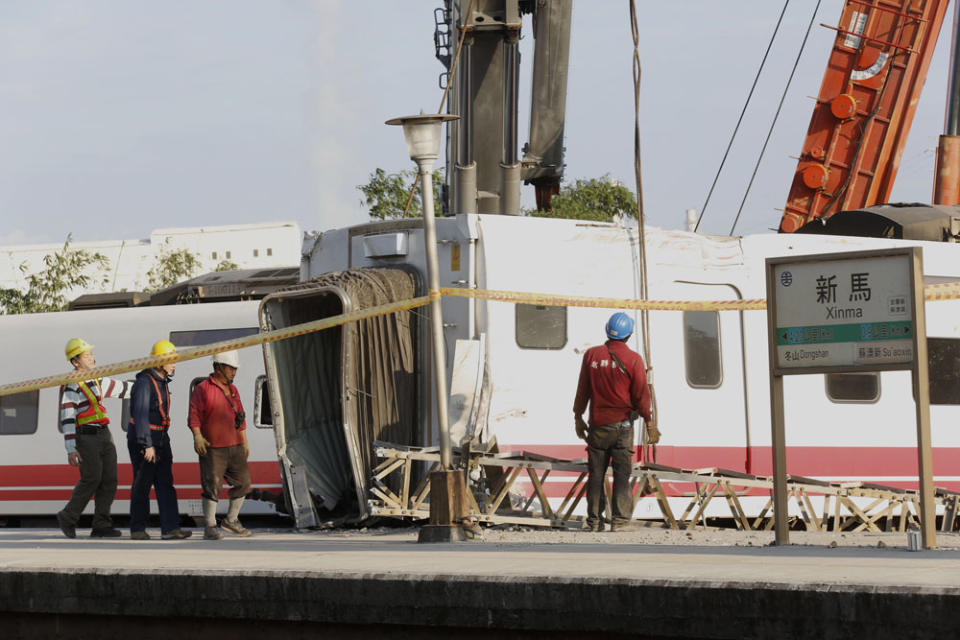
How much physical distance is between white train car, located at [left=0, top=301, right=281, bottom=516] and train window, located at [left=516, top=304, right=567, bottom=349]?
5460mm

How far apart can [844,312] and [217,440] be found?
625 centimetres

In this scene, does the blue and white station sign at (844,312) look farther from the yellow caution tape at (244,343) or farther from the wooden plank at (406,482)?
the wooden plank at (406,482)

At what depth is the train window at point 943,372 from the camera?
15.6 meters

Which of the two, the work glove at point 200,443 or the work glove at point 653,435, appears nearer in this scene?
the work glove at point 200,443

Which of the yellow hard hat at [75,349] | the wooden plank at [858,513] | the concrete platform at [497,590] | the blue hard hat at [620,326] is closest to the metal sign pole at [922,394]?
the concrete platform at [497,590]

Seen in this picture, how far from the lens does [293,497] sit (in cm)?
1398

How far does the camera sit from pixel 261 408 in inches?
730

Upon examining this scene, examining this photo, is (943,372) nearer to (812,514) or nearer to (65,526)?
(812,514)

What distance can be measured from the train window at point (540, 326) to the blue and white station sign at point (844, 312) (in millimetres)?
4326

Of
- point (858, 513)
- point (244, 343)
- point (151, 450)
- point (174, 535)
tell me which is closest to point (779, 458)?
point (858, 513)

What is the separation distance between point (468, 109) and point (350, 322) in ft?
17.5

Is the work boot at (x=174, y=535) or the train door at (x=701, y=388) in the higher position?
the train door at (x=701, y=388)

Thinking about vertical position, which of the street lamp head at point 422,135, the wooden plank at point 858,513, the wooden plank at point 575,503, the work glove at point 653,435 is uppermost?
the street lamp head at point 422,135

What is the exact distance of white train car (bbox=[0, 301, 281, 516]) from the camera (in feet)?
61.2
